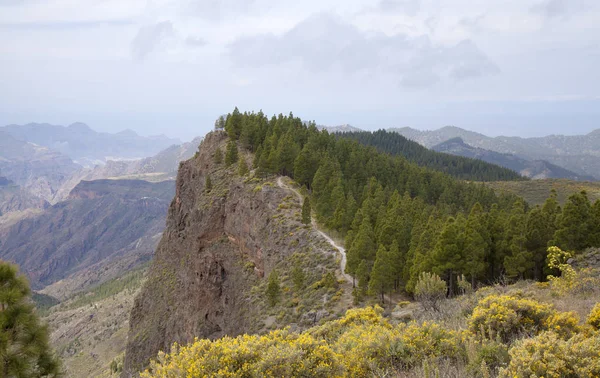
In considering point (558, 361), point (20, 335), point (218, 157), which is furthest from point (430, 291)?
point (218, 157)

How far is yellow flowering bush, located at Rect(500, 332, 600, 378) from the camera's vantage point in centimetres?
812

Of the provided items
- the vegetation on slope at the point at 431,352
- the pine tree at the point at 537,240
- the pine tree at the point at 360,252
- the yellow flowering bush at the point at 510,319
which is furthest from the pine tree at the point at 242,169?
the yellow flowering bush at the point at 510,319

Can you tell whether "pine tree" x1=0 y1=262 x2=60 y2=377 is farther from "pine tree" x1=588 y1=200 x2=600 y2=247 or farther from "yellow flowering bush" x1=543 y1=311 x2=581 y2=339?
"pine tree" x1=588 y1=200 x2=600 y2=247

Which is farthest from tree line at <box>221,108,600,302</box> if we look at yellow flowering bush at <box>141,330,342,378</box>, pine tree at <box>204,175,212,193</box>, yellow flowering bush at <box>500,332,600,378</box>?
yellow flowering bush at <box>141,330,342,378</box>

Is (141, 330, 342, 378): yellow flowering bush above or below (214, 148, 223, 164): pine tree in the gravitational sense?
below

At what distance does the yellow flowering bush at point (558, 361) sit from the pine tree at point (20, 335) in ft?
43.3

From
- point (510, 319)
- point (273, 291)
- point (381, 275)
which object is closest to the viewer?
point (510, 319)

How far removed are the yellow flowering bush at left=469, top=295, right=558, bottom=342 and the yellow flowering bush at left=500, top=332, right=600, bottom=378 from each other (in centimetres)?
404

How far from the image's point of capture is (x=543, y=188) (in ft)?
421

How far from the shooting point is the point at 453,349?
1215 centimetres

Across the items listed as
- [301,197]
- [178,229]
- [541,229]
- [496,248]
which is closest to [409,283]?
[496,248]

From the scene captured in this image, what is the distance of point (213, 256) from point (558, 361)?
5648 cm

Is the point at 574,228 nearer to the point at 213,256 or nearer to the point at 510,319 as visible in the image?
the point at 510,319

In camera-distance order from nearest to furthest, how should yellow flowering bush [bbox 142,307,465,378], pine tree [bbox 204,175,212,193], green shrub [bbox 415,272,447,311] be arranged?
1. yellow flowering bush [bbox 142,307,465,378]
2. green shrub [bbox 415,272,447,311]
3. pine tree [bbox 204,175,212,193]
